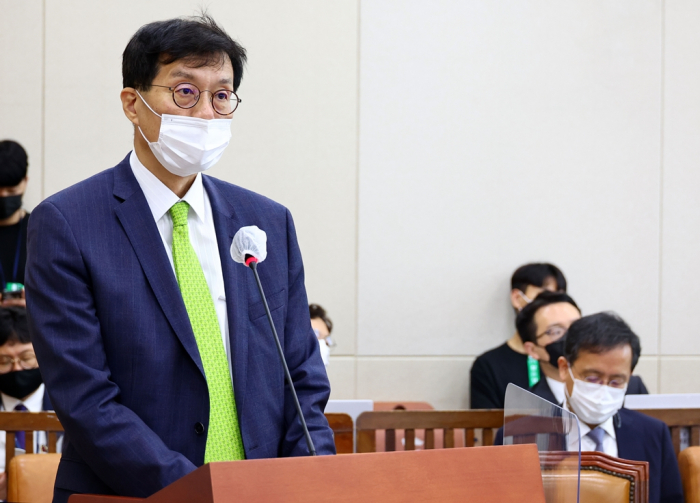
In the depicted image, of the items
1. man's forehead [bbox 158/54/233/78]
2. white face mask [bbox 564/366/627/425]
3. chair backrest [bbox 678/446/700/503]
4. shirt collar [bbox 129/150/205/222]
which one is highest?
man's forehead [bbox 158/54/233/78]

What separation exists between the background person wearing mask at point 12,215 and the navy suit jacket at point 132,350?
7.89 feet

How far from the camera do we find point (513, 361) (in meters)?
4.19

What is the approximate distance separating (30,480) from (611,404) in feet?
5.83

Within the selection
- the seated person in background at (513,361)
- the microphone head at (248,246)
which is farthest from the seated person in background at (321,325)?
the microphone head at (248,246)

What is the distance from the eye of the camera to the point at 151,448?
54.0 inches

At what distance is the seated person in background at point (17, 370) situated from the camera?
10.1ft

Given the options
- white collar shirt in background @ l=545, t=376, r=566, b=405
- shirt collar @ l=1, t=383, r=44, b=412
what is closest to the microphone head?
shirt collar @ l=1, t=383, r=44, b=412

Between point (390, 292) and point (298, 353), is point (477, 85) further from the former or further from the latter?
point (298, 353)

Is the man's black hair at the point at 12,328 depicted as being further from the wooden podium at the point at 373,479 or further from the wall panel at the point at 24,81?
the wooden podium at the point at 373,479

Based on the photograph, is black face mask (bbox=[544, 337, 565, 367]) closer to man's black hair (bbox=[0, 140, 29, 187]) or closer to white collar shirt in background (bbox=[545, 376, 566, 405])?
white collar shirt in background (bbox=[545, 376, 566, 405])

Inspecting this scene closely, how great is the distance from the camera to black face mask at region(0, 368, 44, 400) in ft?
10.1

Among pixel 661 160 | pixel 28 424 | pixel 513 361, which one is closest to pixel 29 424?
pixel 28 424

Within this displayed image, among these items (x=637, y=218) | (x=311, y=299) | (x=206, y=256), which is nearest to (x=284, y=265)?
(x=206, y=256)

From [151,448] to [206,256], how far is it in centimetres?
41
